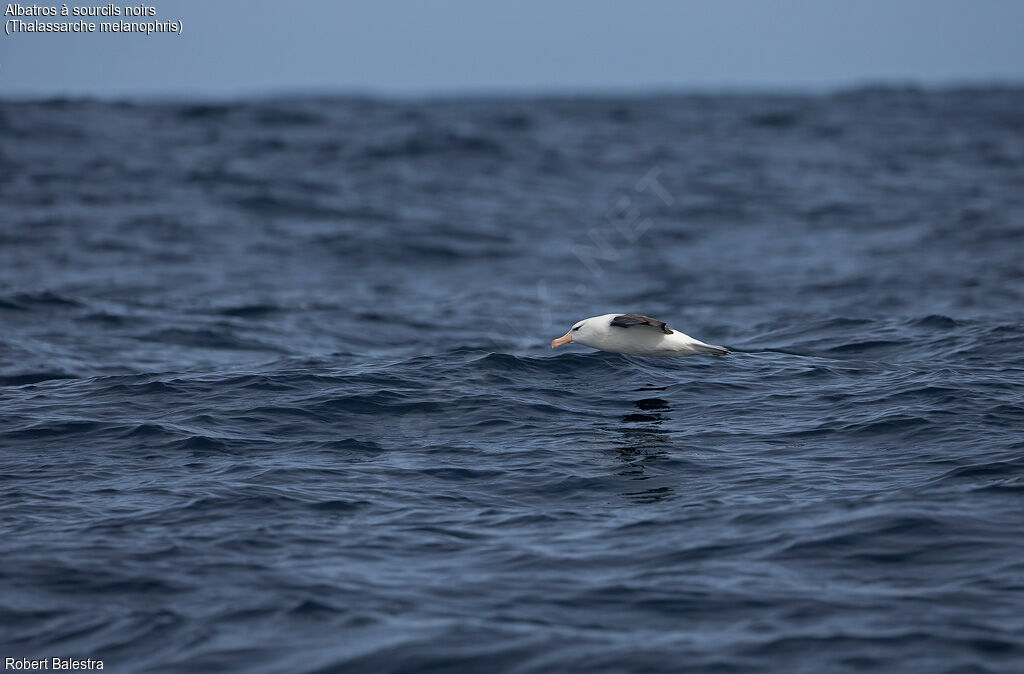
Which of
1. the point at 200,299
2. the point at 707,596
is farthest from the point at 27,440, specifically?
the point at 200,299

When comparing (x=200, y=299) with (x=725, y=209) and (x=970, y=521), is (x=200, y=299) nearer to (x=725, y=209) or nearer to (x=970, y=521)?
(x=970, y=521)

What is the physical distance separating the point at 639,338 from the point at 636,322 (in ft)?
1.35

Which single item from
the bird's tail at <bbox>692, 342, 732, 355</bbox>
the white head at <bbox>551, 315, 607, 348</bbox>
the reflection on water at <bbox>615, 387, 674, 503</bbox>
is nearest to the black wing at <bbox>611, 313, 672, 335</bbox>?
the white head at <bbox>551, 315, 607, 348</bbox>

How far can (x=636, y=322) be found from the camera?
17016 millimetres

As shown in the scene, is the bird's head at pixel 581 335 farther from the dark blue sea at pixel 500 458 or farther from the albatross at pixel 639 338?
the dark blue sea at pixel 500 458

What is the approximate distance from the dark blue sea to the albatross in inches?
35.1

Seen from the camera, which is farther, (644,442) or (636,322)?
(636,322)

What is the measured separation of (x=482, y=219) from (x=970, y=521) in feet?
122

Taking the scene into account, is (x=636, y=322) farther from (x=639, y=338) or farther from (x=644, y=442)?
(x=644, y=442)

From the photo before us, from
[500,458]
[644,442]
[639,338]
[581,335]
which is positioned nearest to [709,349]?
[639,338]

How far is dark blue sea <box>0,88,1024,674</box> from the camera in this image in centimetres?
1030

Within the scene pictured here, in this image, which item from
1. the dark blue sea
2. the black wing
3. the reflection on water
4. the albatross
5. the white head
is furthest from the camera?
the white head

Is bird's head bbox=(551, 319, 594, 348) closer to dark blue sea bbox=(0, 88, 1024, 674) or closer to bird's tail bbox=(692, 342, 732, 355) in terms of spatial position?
dark blue sea bbox=(0, 88, 1024, 674)

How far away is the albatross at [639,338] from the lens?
674 inches
